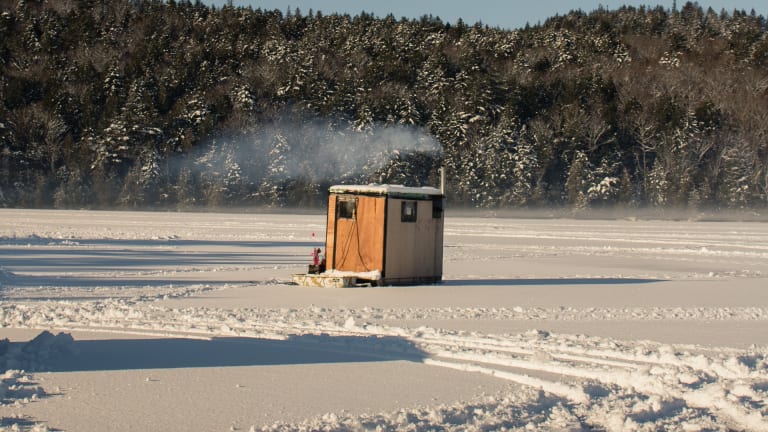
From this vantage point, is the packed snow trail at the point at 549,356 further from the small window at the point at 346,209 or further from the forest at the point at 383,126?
Result: the forest at the point at 383,126

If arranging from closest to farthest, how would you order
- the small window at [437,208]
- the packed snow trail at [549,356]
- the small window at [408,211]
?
the packed snow trail at [549,356]
the small window at [408,211]
the small window at [437,208]

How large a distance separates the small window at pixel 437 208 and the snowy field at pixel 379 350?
1578 mm

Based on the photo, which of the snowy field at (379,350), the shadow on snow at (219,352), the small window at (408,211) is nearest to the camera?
the snowy field at (379,350)

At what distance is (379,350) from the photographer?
36.2 ft

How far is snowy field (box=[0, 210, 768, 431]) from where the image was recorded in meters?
8.02

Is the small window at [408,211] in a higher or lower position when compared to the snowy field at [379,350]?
higher

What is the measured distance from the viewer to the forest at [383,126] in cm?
6600

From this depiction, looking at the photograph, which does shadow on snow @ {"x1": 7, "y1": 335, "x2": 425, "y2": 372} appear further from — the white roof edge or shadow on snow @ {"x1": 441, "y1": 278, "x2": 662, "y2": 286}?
shadow on snow @ {"x1": 441, "y1": 278, "x2": 662, "y2": 286}

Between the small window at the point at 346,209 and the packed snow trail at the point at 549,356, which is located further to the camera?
the small window at the point at 346,209

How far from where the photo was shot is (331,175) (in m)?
65.1

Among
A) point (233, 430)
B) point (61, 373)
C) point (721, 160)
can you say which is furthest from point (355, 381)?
point (721, 160)

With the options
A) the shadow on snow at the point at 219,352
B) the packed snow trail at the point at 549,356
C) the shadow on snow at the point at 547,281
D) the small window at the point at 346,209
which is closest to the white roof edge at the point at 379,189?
the small window at the point at 346,209

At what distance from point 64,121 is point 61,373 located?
7171 cm

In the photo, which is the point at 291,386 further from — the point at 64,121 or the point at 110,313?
the point at 64,121
